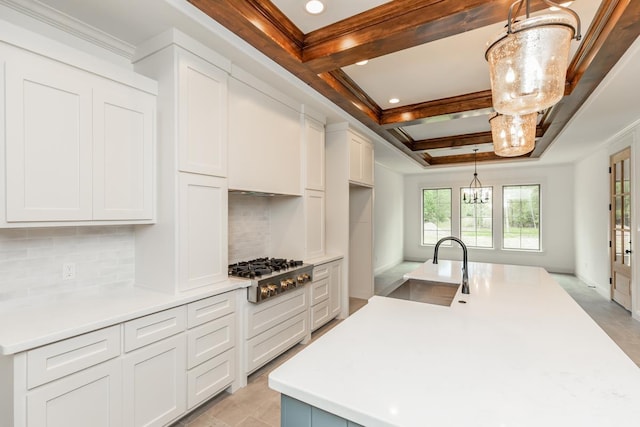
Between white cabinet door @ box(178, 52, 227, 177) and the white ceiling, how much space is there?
0.70 ft

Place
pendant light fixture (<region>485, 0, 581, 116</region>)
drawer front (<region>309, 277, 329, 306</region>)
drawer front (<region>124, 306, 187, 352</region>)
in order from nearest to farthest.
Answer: pendant light fixture (<region>485, 0, 581, 116</region>) → drawer front (<region>124, 306, 187, 352</region>) → drawer front (<region>309, 277, 329, 306</region>)

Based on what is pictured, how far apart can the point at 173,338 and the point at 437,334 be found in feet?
5.25

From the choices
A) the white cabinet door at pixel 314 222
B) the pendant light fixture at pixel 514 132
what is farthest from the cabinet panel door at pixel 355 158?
the pendant light fixture at pixel 514 132

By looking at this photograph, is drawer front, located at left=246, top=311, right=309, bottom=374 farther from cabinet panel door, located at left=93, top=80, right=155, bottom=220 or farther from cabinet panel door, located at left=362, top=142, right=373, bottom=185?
cabinet panel door, located at left=362, top=142, right=373, bottom=185

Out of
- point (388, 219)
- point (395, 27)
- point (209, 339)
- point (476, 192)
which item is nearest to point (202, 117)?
point (395, 27)

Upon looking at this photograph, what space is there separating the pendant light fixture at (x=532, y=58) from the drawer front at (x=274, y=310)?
2264 mm

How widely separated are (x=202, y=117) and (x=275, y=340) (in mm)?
2037

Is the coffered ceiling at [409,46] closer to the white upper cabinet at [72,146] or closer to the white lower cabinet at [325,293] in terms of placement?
the white upper cabinet at [72,146]

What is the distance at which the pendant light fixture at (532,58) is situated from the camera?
1031 millimetres

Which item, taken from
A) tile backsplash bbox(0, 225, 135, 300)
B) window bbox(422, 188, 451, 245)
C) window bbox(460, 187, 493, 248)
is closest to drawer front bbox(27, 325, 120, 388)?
tile backsplash bbox(0, 225, 135, 300)

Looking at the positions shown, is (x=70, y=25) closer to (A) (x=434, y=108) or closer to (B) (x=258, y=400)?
(B) (x=258, y=400)

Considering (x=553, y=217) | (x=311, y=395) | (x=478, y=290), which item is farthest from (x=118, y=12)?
(x=553, y=217)

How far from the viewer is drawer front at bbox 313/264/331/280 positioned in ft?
11.3

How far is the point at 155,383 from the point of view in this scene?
185 cm
